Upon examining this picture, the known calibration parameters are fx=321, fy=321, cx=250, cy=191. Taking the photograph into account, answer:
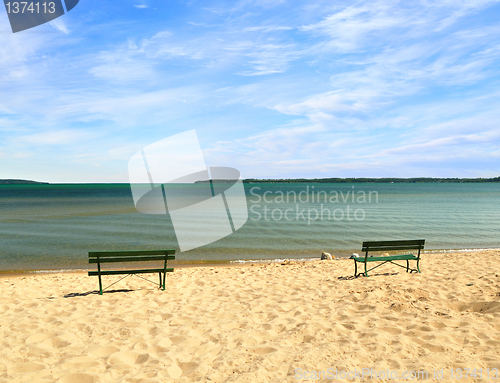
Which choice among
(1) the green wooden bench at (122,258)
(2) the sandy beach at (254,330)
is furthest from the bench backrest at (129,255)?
(2) the sandy beach at (254,330)

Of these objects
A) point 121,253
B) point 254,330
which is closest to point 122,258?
point 121,253

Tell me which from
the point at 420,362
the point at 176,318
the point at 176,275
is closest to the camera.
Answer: the point at 420,362

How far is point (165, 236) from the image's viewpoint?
18438 mm

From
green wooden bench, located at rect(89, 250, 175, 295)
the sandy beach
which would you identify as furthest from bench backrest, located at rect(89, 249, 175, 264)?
the sandy beach

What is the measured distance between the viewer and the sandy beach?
12.1 feet

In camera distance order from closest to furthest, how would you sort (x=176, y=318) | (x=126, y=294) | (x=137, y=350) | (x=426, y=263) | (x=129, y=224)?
(x=137, y=350)
(x=176, y=318)
(x=126, y=294)
(x=426, y=263)
(x=129, y=224)

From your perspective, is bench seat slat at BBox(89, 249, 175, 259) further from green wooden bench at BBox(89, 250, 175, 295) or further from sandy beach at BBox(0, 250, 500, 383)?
sandy beach at BBox(0, 250, 500, 383)

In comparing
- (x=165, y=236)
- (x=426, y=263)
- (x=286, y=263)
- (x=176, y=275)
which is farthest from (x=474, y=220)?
(x=176, y=275)

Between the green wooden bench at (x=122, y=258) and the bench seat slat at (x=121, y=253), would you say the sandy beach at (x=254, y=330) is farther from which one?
the bench seat slat at (x=121, y=253)

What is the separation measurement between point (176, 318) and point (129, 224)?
61.9ft

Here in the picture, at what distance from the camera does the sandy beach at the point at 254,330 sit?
146 inches

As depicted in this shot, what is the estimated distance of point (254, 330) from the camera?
487 cm

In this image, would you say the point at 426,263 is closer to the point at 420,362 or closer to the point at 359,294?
the point at 359,294

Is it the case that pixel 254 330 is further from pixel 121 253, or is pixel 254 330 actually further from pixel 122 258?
pixel 122 258
